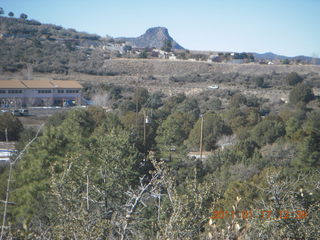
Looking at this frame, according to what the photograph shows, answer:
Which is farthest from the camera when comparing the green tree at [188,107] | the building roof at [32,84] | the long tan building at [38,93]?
the building roof at [32,84]

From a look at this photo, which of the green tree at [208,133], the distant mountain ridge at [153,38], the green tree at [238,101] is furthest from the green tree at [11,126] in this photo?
the distant mountain ridge at [153,38]

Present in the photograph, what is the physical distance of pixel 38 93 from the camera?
99.1 feet

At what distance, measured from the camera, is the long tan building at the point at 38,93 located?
28.5m

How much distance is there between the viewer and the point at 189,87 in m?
41.2

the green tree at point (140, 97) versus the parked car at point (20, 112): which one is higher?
the green tree at point (140, 97)

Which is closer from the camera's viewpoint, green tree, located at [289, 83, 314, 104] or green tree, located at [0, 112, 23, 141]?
green tree, located at [0, 112, 23, 141]

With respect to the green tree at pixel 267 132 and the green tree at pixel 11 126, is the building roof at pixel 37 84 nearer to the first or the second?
the green tree at pixel 11 126

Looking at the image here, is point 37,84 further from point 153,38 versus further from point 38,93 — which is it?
point 153,38

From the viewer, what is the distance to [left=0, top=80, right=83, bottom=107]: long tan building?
2845cm

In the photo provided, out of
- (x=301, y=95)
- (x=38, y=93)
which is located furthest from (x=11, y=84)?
(x=301, y=95)

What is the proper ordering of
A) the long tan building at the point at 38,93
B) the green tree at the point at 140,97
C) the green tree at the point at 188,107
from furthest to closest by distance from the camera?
the green tree at the point at 140,97 → the long tan building at the point at 38,93 → the green tree at the point at 188,107

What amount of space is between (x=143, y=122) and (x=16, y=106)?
41.8ft

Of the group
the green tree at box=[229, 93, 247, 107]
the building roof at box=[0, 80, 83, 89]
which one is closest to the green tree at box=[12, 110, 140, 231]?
the building roof at box=[0, 80, 83, 89]

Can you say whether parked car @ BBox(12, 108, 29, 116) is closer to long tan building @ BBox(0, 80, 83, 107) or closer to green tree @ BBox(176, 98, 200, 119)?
long tan building @ BBox(0, 80, 83, 107)
